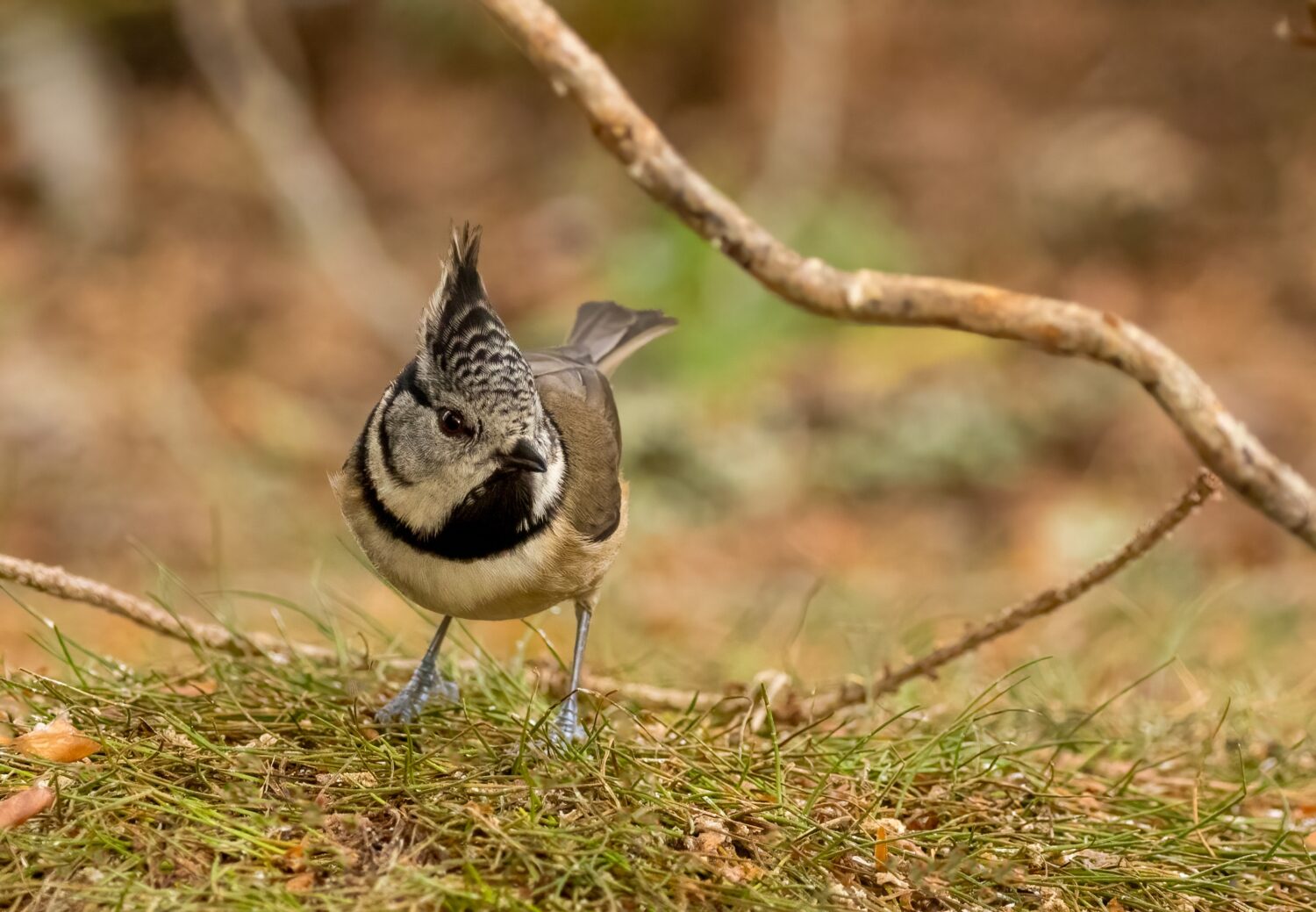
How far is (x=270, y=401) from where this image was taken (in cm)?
864

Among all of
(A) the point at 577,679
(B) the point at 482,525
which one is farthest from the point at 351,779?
(A) the point at 577,679

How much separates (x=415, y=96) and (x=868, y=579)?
6.81 metres

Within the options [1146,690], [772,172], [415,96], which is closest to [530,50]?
[1146,690]

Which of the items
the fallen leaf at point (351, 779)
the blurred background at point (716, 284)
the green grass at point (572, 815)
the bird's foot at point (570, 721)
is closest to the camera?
the green grass at point (572, 815)

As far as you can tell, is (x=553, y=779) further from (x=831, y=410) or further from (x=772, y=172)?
(x=772, y=172)

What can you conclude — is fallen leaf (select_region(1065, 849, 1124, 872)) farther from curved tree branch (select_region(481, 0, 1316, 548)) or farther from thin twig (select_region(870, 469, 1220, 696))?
curved tree branch (select_region(481, 0, 1316, 548))

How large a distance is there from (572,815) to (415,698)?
2.75 feet

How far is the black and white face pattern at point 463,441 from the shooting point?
3113 millimetres

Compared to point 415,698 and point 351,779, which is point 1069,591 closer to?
point 415,698

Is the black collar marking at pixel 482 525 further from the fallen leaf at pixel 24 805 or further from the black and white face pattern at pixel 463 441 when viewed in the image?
the fallen leaf at pixel 24 805

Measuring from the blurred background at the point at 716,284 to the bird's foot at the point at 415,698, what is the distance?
94cm

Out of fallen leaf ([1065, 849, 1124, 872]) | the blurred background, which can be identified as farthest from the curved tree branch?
the blurred background

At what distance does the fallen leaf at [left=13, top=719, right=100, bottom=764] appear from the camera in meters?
2.65

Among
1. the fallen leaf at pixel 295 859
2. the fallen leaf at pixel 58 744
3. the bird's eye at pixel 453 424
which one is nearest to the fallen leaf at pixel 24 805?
the fallen leaf at pixel 58 744
